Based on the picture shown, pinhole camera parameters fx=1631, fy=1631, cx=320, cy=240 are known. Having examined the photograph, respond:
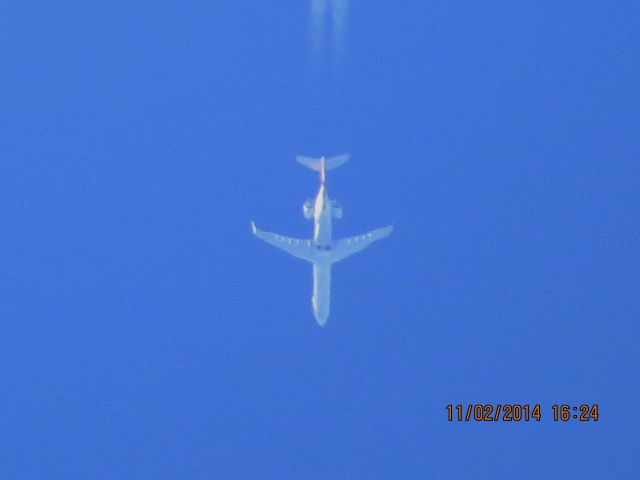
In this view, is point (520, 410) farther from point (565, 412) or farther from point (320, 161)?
point (320, 161)

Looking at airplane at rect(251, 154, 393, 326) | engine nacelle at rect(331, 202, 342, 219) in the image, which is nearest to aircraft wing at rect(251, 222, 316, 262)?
airplane at rect(251, 154, 393, 326)

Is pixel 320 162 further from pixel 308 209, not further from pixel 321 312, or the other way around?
pixel 321 312

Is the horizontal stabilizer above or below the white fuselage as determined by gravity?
above

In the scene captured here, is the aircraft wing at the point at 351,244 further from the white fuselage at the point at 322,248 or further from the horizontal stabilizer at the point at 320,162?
the horizontal stabilizer at the point at 320,162

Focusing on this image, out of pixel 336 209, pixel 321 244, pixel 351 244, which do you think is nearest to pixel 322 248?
pixel 321 244

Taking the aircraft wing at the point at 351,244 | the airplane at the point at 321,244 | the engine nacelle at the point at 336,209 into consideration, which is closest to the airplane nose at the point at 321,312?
the airplane at the point at 321,244

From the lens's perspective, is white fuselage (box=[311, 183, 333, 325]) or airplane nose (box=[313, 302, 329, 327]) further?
airplane nose (box=[313, 302, 329, 327])

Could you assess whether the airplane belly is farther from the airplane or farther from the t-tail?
the t-tail
